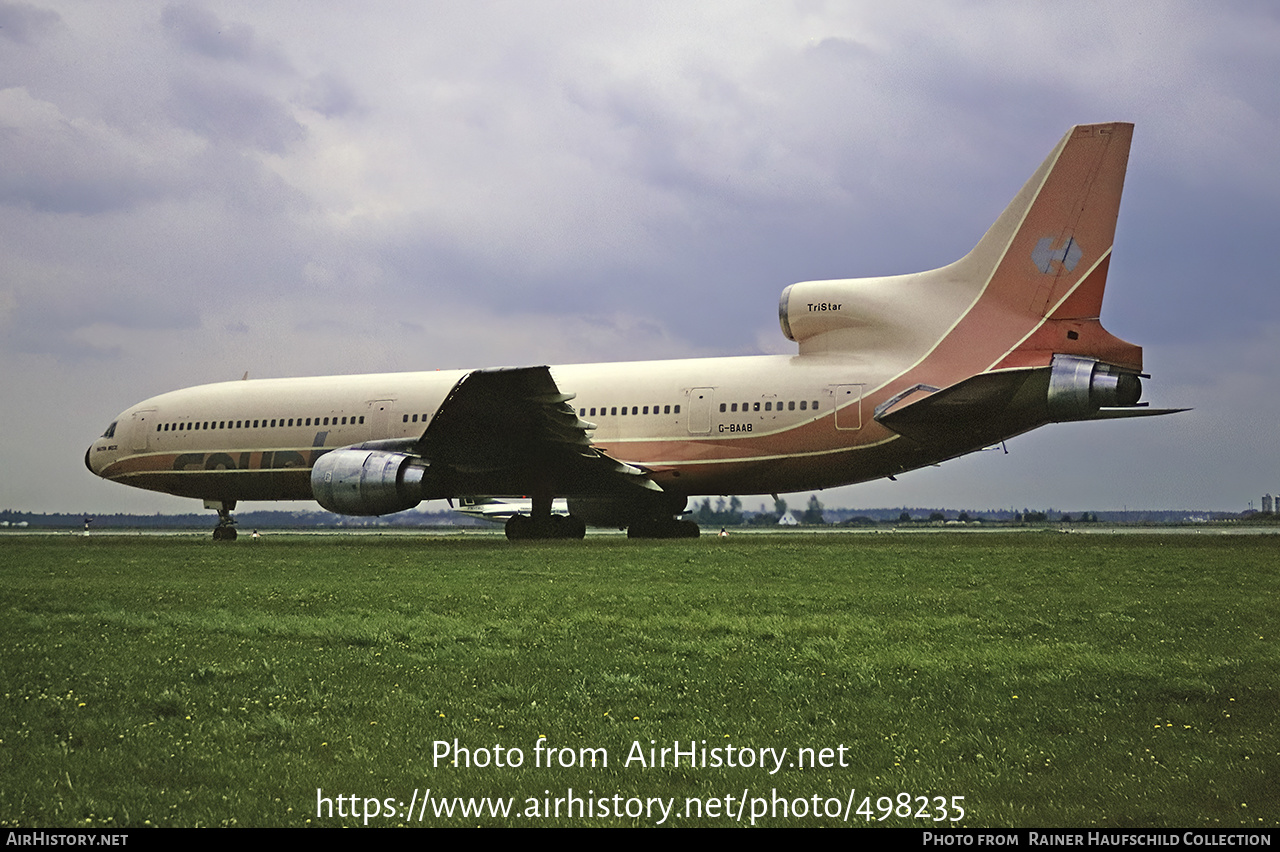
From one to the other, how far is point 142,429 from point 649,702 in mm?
27482

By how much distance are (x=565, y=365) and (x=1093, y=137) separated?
530 inches

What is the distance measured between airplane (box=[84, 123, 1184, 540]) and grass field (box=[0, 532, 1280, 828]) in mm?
8935

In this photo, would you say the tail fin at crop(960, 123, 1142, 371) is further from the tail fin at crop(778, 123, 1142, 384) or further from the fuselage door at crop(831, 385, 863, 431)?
the fuselage door at crop(831, 385, 863, 431)

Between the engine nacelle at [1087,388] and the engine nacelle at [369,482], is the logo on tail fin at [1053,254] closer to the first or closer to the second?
the engine nacelle at [1087,388]

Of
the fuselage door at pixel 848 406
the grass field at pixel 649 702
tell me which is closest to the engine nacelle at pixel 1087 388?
the fuselage door at pixel 848 406

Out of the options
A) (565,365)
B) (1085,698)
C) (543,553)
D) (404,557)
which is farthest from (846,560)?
(565,365)

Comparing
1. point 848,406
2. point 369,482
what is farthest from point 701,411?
point 369,482

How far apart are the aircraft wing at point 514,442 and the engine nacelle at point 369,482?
77 cm

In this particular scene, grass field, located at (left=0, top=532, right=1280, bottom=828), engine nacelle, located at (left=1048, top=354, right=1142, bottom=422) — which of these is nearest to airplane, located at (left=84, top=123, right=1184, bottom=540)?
engine nacelle, located at (left=1048, top=354, right=1142, bottom=422)

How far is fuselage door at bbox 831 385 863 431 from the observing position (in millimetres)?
21516

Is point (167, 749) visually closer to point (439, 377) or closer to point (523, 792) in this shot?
point (523, 792)

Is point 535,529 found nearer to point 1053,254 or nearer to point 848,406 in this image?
point 848,406

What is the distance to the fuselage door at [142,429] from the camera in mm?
29219

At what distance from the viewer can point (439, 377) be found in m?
26.7
